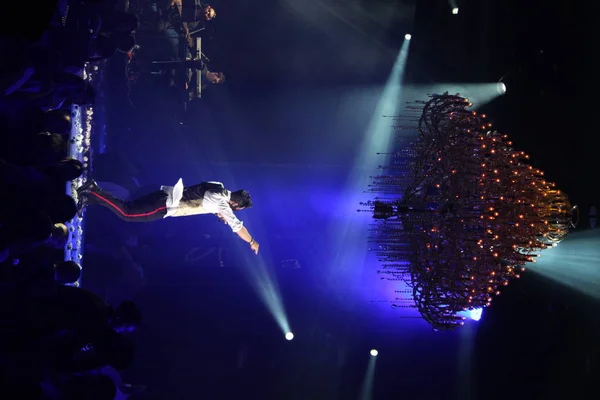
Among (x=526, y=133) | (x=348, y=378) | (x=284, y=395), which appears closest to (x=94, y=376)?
(x=284, y=395)

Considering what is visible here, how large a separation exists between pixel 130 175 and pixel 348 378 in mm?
4355

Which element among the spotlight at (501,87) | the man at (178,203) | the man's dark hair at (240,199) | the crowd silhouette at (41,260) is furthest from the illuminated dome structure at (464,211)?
the spotlight at (501,87)

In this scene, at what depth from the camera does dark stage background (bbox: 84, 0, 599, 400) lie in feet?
20.9

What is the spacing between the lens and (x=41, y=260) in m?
3.29

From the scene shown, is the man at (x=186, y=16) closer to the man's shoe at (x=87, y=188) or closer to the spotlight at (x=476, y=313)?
the man's shoe at (x=87, y=188)

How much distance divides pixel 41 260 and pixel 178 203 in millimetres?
2080

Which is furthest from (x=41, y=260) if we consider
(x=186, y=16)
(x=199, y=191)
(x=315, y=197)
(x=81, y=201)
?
(x=315, y=197)

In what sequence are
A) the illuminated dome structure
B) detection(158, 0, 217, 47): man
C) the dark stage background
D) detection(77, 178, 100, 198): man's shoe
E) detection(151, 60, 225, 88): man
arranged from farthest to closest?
detection(151, 60, 225, 88): man
detection(158, 0, 217, 47): man
the dark stage background
detection(77, 178, 100, 198): man's shoe
the illuminated dome structure

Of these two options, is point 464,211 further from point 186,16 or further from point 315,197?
point 186,16

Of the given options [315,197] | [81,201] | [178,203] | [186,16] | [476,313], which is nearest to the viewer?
[81,201]

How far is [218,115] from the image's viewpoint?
7.68m

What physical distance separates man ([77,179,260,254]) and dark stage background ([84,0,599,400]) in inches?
30.8

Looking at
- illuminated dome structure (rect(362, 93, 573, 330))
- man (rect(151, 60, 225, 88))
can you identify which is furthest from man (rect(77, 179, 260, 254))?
man (rect(151, 60, 225, 88))

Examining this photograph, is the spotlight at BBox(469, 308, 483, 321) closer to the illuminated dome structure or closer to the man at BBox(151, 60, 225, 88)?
the illuminated dome structure
